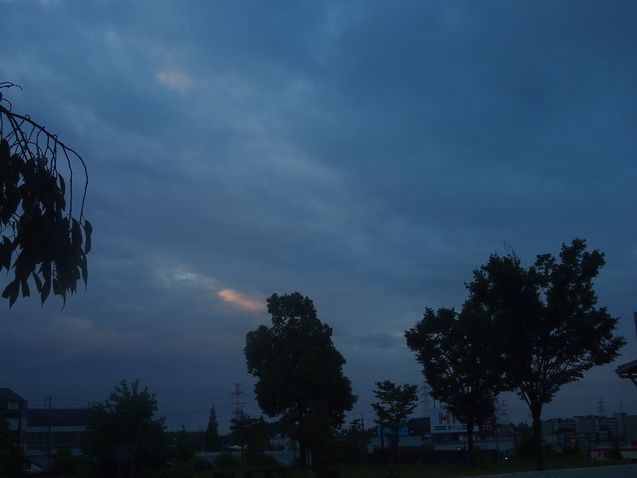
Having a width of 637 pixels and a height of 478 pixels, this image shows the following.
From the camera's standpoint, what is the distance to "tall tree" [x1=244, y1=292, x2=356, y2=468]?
47656 mm

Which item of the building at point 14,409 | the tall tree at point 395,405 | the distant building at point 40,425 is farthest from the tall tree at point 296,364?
the building at point 14,409

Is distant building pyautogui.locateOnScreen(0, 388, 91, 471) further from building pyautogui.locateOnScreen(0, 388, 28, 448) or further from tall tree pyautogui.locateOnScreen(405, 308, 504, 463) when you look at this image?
tall tree pyautogui.locateOnScreen(405, 308, 504, 463)

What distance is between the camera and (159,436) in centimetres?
4147

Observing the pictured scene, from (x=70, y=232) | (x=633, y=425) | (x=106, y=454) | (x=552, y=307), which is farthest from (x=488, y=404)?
(x=70, y=232)

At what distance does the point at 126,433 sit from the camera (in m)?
40.7

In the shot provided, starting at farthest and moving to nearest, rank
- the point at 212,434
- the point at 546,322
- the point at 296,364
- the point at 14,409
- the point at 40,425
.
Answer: the point at 212,434
the point at 40,425
the point at 14,409
the point at 296,364
the point at 546,322

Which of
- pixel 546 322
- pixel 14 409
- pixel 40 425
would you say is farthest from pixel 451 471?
pixel 40 425

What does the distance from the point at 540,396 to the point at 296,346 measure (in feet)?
69.6

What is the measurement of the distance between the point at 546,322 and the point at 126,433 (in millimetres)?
26148

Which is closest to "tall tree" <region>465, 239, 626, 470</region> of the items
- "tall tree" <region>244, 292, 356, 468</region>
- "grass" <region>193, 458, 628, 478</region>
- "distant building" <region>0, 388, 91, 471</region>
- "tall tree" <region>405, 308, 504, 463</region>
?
"grass" <region>193, 458, 628, 478</region>

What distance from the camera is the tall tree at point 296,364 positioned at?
47656mm

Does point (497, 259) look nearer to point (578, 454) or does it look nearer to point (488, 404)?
point (488, 404)

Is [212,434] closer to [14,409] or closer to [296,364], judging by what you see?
[14,409]

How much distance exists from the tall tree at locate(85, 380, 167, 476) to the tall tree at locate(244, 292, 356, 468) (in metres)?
9.11
